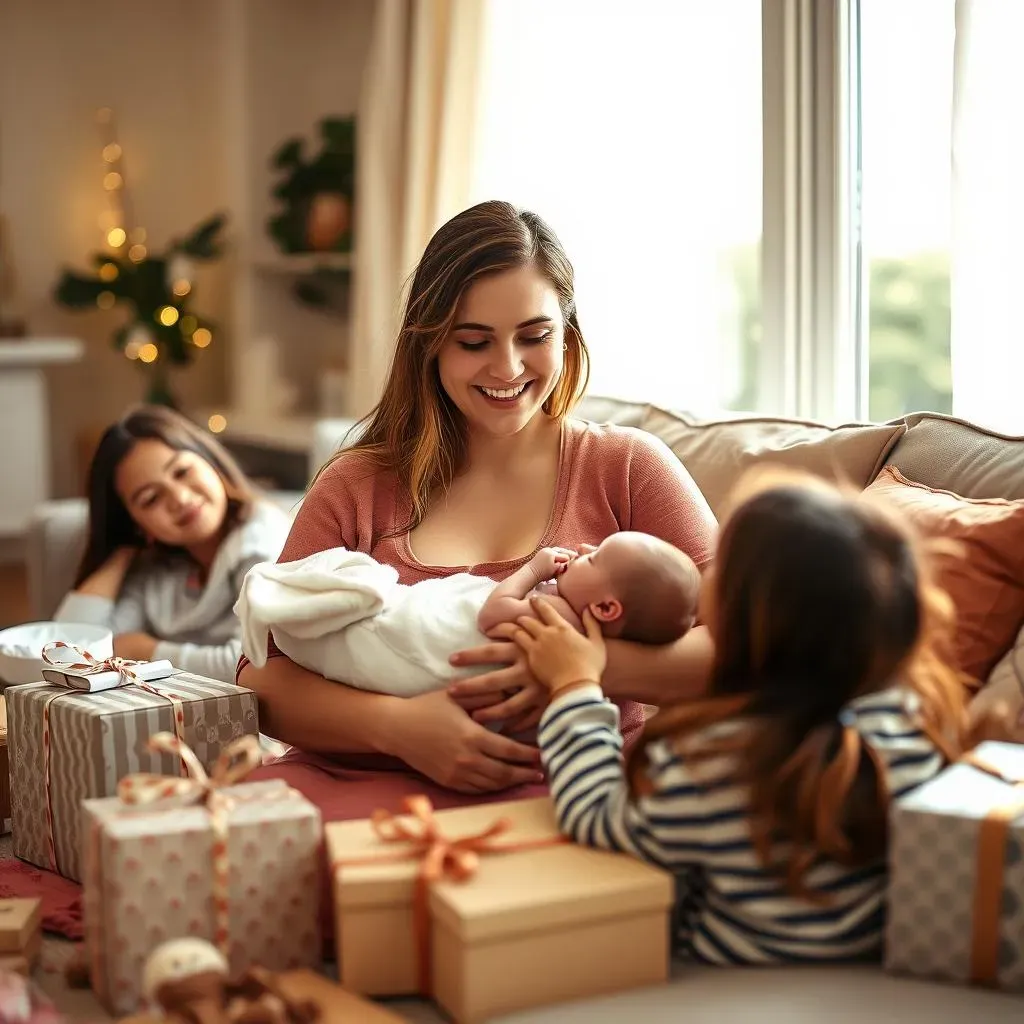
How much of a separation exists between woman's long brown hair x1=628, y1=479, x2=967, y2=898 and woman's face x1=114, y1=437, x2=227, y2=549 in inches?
63.0

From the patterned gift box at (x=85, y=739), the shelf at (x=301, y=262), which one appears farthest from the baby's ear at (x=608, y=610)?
the shelf at (x=301, y=262)

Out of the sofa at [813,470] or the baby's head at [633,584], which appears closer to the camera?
the sofa at [813,470]

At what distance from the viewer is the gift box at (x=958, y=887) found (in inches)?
52.0

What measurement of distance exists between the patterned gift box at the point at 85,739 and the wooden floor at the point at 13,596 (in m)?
2.94

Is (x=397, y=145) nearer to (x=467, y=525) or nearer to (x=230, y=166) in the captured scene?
(x=230, y=166)

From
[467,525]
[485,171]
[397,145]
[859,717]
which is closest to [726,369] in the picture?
[485,171]

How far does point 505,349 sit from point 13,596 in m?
3.60

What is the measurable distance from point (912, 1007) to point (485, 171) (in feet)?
8.97

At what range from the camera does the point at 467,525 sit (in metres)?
2.07

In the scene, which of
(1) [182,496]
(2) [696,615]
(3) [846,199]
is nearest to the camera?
(2) [696,615]

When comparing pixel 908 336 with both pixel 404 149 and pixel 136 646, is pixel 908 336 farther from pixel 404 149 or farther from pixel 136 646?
pixel 136 646

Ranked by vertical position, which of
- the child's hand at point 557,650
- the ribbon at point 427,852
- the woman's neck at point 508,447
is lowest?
the ribbon at point 427,852

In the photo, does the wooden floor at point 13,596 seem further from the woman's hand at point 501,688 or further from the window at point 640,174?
the woman's hand at point 501,688

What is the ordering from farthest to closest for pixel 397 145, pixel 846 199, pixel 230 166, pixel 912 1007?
pixel 230 166, pixel 397 145, pixel 846 199, pixel 912 1007
